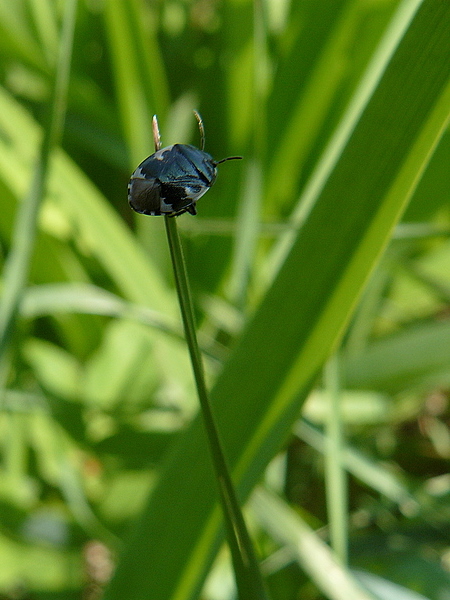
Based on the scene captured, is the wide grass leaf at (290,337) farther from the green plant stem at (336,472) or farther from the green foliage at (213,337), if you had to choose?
the green plant stem at (336,472)

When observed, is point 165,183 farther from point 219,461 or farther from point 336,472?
point 336,472

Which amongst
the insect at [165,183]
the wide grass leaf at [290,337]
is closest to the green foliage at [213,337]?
the wide grass leaf at [290,337]

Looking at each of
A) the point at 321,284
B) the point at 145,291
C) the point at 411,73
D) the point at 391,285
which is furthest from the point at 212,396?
the point at 391,285

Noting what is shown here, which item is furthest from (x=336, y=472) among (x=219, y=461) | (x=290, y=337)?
(x=219, y=461)

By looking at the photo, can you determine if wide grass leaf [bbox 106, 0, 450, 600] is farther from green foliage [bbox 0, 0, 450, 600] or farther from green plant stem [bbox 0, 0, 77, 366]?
green plant stem [bbox 0, 0, 77, 366]

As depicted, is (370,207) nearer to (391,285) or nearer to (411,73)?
(411,73)

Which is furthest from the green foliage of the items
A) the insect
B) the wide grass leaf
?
the insect
